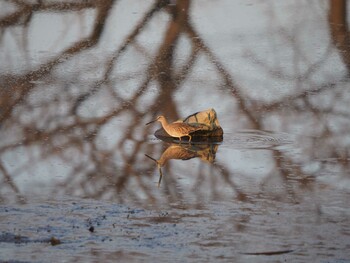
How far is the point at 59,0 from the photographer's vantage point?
1691cm

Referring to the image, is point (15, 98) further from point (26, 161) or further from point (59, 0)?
point (59, 0)

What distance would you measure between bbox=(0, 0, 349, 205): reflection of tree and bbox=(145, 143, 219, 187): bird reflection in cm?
17

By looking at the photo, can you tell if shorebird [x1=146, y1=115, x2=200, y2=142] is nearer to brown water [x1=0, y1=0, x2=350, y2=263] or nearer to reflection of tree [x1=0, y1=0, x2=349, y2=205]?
brown water [x1=0, y1=0, x2=350, y2=263]

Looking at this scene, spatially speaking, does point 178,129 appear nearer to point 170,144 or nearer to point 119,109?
point 170,144

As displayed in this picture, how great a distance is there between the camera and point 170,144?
1115 cm

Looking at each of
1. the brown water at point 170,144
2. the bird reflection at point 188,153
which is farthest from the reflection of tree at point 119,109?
the bird reflection at point 188,153

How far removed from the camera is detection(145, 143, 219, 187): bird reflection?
10641mm

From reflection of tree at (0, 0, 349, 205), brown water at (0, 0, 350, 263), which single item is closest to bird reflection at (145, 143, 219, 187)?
brown water at (0, 0, 350, 263)

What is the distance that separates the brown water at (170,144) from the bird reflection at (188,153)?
1.2 inches

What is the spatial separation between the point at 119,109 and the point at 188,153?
5.47 feet

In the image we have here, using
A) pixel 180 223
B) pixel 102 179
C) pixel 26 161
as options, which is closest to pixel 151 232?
pixel 180 223

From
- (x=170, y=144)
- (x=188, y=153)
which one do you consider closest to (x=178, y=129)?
(x=170, y=144)

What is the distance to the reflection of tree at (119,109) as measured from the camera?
10102mm

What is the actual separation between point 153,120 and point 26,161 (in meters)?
1.72
